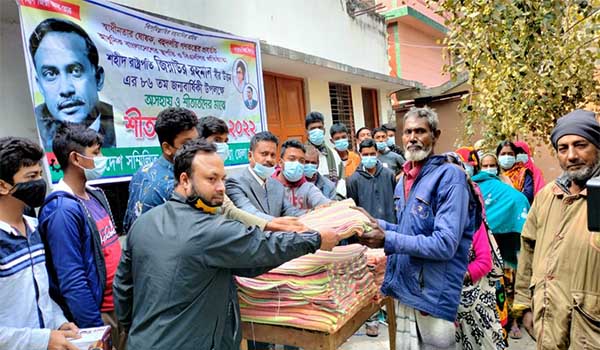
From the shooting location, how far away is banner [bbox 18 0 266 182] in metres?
3.02

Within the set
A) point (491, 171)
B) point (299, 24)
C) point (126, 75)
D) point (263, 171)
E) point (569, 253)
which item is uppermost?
point (299, 24)

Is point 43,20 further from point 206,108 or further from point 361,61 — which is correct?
point 361,61

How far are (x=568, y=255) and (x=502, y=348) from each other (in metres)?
1.09

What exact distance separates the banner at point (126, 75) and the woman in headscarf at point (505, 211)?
2.67 meters

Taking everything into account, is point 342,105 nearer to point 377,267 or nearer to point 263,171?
point 263,171

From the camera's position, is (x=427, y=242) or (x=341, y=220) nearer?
(x=427, y=242)

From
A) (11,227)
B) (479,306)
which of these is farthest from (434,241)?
(11,227)

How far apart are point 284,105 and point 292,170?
404cm

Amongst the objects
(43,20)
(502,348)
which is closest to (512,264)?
(502,348)

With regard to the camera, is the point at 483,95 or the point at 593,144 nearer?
the point at 593,144

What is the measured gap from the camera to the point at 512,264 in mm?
4141

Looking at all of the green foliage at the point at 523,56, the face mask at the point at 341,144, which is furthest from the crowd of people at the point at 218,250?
the face mask at the point at 341,144

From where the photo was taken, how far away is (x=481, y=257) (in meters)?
2.77

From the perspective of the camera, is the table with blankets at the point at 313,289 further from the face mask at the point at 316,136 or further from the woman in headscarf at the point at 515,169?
the woman in headscarf at the point at 515,169
